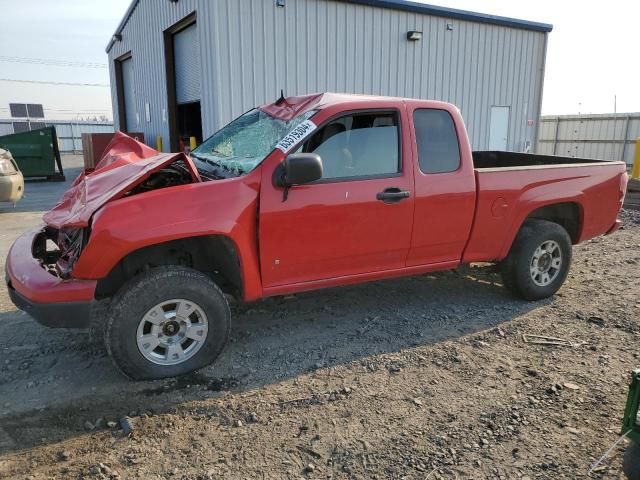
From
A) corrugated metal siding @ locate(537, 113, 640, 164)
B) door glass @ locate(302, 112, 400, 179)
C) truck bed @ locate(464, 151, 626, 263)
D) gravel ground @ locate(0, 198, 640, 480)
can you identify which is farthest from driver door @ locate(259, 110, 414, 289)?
corrugated metal siding @ locate(537, 113, 640, 164)

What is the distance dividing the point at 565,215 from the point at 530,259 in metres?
0.75

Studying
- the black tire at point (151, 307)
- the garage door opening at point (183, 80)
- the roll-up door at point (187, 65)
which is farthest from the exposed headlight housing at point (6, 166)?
the black tire at point (151, 307)

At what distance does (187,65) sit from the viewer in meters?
12.6

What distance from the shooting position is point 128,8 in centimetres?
1522

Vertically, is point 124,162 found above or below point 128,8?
below

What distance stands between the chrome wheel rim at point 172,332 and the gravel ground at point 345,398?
20 centimetres

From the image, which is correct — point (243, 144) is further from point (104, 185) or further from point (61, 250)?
point (61, 250)

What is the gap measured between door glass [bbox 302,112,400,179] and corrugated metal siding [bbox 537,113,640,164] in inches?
808

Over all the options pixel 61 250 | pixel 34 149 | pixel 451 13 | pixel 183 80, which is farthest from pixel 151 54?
pixel 61 250

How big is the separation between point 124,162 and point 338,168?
179 centimetres

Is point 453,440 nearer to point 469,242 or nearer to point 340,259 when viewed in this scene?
point 340,259

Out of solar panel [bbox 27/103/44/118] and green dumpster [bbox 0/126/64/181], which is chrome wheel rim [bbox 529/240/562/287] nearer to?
green dumpster [bbox 0/126/64/181]

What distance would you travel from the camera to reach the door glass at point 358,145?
3873mm

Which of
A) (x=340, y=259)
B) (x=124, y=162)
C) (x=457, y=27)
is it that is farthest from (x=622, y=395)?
(x=457, y=27)
